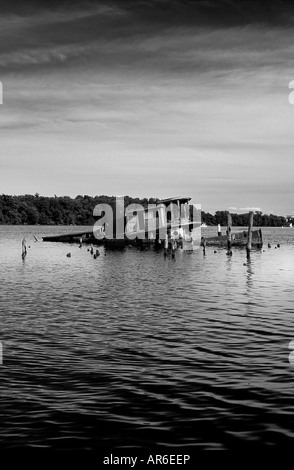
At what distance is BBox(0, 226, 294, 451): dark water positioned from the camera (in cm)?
1115

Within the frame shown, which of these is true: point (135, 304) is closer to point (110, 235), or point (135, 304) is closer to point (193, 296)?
point (193, 296)

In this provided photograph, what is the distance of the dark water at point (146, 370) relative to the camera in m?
11.1

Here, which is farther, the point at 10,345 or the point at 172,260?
the point at 172,260

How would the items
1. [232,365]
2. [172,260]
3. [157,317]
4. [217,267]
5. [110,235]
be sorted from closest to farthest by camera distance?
[232,365]
[157,317]
[217,267]
[172,260]
[110,235]

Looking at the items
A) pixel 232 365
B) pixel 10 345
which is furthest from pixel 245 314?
pixel 10 345

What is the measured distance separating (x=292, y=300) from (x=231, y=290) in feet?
18.0

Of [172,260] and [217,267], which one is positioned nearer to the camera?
[217,267]

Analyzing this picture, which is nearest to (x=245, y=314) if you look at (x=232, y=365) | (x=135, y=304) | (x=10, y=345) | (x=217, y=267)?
(x=135, y=304)

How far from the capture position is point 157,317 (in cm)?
2397

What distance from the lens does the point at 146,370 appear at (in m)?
15.4
